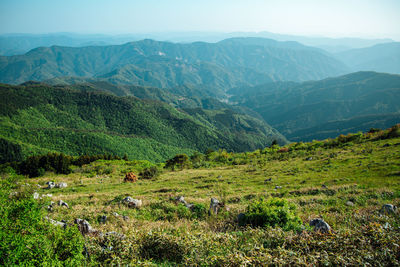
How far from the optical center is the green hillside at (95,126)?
8412cm

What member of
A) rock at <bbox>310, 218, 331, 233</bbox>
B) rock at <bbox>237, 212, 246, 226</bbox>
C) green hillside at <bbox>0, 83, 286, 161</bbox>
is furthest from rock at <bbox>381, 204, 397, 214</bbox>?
green hillside at <bbox>0, 83, 286, 161</bbox>

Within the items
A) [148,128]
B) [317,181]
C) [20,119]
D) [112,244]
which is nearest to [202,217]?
[112,244]

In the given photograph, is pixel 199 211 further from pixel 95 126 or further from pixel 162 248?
pixel 95 126

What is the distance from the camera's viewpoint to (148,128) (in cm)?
14138

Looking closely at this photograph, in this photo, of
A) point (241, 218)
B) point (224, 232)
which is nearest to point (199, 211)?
point (241, 218)

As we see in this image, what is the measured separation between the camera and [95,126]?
130 metres

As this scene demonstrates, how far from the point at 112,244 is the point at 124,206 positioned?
20.1ft

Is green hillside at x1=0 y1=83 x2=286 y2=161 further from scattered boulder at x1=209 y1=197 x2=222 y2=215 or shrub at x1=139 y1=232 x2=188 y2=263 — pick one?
shrub at x1=139 y1=232 x2=188 y2=263

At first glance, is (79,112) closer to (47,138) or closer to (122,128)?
(122,128)

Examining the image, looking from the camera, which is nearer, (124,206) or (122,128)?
(124,206)

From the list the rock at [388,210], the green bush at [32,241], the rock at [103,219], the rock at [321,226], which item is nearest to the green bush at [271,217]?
the rock at [321,226]

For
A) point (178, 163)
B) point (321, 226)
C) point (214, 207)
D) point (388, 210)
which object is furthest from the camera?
point (178, 163)

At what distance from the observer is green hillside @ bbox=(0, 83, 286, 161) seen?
84125 mm

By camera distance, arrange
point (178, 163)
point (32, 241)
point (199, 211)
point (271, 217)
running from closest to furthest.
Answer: point (32, 241) → point (271, 217) → point (199, 211) → point (178, 163)
